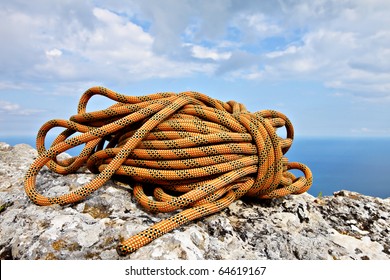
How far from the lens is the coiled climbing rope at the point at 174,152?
1.92 m

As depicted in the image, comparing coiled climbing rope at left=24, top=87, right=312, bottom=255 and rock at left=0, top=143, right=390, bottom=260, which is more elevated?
coiled climbing rope at left=24, top=87, right=312, bottom=255

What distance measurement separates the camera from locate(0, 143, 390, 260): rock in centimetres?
156

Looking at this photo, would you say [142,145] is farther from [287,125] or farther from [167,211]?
[287,125]

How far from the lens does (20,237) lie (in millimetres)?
1636

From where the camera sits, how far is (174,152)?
2035 mm

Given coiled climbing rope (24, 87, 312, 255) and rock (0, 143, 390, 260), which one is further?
coiled climbing rope (24, 87, 312, 255)

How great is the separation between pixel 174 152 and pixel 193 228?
21.0 inches

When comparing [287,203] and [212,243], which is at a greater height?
[287,203]

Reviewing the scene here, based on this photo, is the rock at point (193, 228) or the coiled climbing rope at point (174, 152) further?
the coiled climbing rope at point (174, 152)

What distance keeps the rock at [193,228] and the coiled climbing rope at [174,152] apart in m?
0.08

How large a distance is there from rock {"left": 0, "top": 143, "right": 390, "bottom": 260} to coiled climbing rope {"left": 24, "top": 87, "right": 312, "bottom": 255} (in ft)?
0.28
